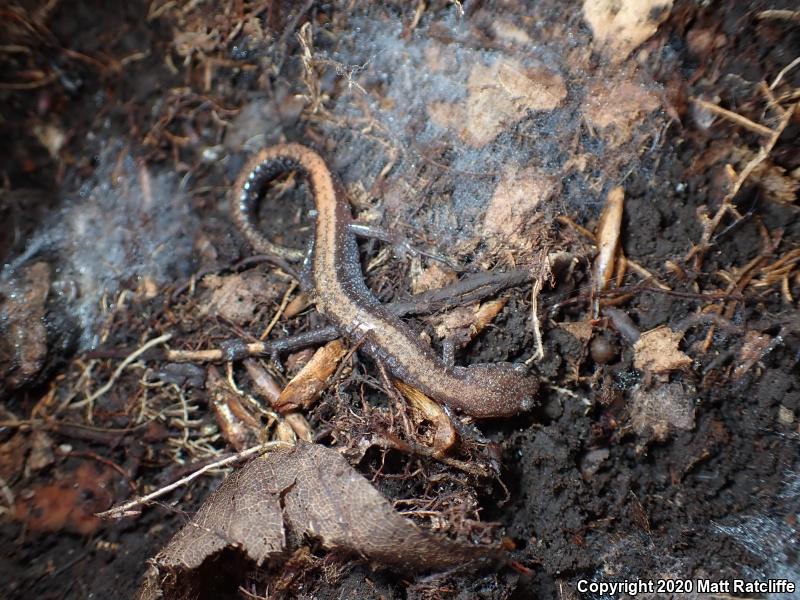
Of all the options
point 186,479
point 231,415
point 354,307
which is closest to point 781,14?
point 354,307

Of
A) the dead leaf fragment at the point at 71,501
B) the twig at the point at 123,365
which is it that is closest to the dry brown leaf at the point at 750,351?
the twig at the point at 123,365

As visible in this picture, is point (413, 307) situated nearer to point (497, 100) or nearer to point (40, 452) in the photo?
point (497, 100)

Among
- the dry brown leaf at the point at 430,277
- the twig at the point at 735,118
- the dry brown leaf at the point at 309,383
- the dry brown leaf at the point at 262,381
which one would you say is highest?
the twig at the point at 735,118

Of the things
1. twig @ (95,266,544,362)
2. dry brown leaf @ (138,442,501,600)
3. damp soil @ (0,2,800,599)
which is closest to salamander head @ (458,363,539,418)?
damp soil @ (0,2,800,599)

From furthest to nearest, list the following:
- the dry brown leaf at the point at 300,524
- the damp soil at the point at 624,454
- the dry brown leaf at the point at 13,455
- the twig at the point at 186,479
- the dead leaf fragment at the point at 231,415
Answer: the dry brown leaf at the point at 13,455, the dead leaf fragment at the point at 231,415, the twig at the point at 186,479, the damp soil at the point at 624,454, the dry brown leaf at the point at 300,524

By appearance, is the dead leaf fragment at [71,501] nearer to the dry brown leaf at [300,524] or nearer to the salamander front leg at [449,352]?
the dry brown leaf at [300,524]

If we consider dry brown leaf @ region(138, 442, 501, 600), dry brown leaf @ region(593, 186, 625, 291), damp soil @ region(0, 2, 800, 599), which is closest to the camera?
dry brown leaf @ region(138, 442, 501, 600)

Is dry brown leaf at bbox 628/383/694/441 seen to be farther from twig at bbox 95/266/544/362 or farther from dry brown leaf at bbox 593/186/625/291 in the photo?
twig at bbox 95/266/544/362
